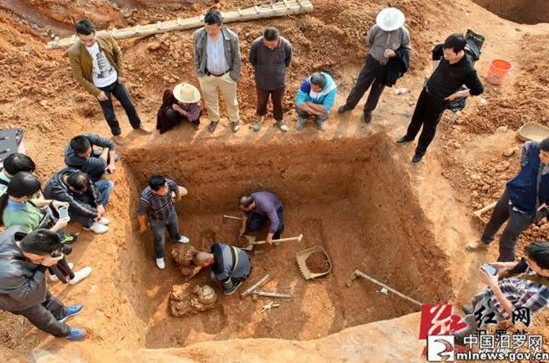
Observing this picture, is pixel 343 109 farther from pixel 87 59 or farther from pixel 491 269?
pixel 87 59

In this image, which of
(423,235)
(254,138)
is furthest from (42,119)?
(423,235)

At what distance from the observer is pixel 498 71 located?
739 centimetres

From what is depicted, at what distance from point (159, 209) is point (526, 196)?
456 cm

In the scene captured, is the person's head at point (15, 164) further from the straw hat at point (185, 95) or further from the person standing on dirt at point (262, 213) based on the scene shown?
the person standing on dirt at point (262, 213)

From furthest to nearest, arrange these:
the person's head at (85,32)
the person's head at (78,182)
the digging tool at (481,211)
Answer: the digging tool at (481,211) < the person's head at (85,32) < the person's head at (78,182)

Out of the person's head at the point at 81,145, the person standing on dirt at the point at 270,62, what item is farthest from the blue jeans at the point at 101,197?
the person standing on dirt at the point at 270,62

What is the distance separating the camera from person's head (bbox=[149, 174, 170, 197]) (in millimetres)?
5537

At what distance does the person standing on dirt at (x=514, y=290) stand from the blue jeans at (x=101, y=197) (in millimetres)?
4628

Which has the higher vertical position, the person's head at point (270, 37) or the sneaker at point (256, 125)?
the person's head at point (270, 37)

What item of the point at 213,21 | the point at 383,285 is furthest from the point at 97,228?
the point at 383,285

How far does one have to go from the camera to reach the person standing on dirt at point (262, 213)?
6.79 meters

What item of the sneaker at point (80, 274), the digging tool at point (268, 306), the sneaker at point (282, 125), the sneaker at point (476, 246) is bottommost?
the digging tool at point (268, 306)

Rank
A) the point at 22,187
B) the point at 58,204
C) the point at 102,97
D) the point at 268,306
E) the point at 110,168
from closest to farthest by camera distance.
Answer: the point at 22,187 < the point at 58,204 < the point at 102,97 < the point at 110,168 < the point at 268,306

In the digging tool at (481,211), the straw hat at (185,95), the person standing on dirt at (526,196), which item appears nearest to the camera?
the person standing on dirt at (526,196)
